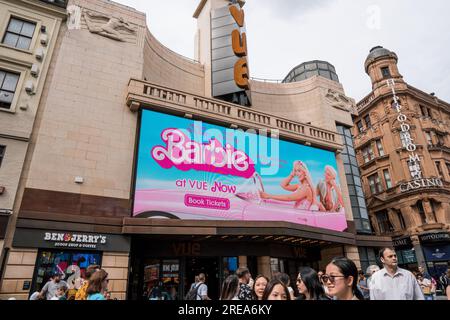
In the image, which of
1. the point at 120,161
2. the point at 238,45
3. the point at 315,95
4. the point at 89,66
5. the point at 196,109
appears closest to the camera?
the point at 120,161

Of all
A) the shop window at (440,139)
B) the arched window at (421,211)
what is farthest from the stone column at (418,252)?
the shop window at (440,139)

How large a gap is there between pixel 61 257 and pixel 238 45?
57.1ft

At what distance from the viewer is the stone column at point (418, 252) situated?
84.4 ft

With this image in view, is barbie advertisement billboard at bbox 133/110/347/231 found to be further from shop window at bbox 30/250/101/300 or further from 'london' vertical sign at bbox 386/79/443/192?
'london' vertical sign at bbox 386/79/443/192

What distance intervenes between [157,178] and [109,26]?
9135 mm

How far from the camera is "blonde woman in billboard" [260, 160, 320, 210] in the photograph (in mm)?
17531

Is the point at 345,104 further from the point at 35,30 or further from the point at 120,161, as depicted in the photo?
the point at 35,30

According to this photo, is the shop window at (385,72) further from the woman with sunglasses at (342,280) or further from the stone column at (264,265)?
the woman with sunglasses at (342,280)

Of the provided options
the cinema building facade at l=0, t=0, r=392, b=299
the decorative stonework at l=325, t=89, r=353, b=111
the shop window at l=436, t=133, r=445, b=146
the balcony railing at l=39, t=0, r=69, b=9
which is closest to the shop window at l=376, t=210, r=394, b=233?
the shop window at l=436, t=133, r=445, b=146

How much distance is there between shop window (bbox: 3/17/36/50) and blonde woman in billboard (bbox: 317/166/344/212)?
60.3 feet

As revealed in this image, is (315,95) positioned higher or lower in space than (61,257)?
higher

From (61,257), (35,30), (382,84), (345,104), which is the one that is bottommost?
(61,257)
